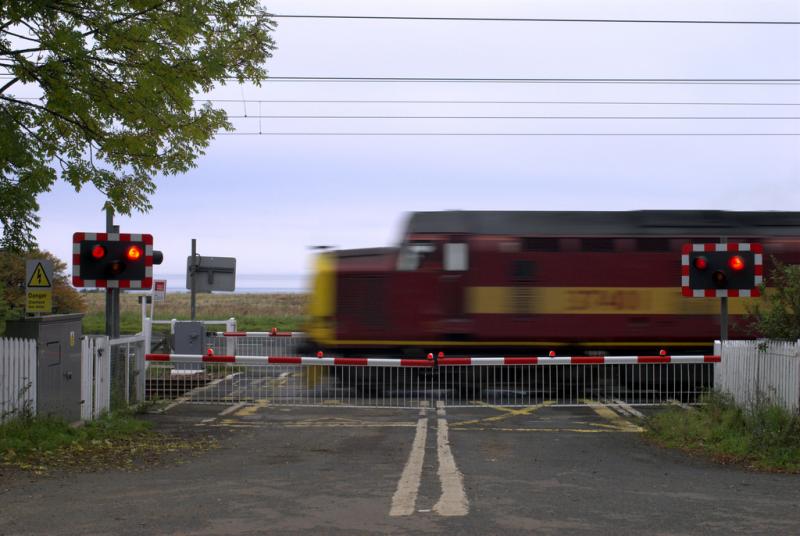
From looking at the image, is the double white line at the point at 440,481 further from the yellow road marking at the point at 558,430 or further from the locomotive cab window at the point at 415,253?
the locomotive cab window at the point at 415,253

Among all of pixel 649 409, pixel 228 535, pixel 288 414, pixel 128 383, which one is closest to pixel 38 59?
pixel 128 383

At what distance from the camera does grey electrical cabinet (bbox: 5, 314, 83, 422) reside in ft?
35.7

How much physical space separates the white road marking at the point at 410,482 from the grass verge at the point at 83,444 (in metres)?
2.56

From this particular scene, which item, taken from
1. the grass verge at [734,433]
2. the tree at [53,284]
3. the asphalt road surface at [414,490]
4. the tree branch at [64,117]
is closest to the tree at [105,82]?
the tree branch at [64,117]

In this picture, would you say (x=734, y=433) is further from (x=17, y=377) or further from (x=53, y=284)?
(x=53, y=284)

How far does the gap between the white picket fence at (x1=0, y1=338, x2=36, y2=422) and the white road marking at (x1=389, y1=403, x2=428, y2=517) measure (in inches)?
182

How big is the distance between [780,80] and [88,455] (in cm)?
1665

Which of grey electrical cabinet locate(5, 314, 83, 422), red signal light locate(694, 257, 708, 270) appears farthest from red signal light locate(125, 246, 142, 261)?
red signal light locate(694, 257, 708, 270)

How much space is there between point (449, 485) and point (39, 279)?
8.43 metres

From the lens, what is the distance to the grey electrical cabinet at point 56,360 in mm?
10891

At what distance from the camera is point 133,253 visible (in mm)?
13070

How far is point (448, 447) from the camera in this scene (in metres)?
10.6

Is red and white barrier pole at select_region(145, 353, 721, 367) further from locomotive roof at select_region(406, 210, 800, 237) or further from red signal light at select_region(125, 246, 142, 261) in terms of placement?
locomotive roof at select_region(406, 210, 800, 237)

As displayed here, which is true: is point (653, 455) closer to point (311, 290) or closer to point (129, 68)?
point (129, 68)
